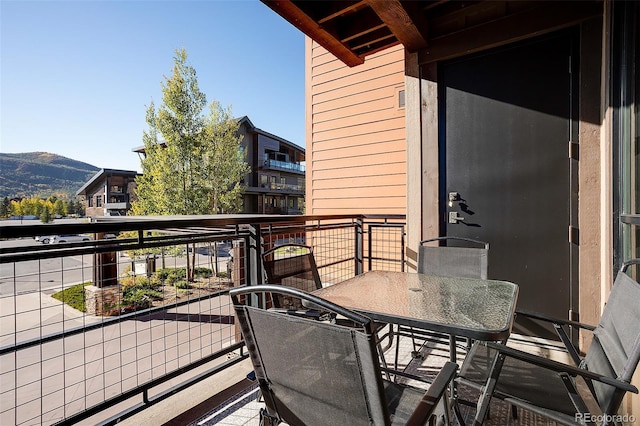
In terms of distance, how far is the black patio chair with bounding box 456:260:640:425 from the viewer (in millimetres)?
1039

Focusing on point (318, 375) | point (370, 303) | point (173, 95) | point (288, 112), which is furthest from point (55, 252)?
point (288, 112)

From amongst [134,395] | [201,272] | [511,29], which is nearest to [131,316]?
[134,395]

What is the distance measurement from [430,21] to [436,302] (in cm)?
280

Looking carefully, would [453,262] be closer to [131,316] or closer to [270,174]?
[131,316]

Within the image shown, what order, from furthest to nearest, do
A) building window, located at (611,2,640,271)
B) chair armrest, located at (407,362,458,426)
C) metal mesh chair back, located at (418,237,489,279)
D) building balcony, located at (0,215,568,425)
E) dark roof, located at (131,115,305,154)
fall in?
dark roof, located at (131,115,305,154) → metal mesh chair back, located at (418,237,489,279) → building window, located at (611,2,640,271) → building balcony, located at (0,215,568,425) → chair armrest, located at (407,362,458,426)

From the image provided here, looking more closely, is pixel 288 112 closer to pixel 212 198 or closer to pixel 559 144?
pixel 212 198

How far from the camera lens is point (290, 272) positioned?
2.06m

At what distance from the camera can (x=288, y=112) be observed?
24.1 metres

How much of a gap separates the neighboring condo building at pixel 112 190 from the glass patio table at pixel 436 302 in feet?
71.2

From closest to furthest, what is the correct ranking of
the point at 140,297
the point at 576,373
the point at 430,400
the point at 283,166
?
1. the point at 430,400
2. the point at 576,373
3. the point at 140,297
4. the point at 283,166

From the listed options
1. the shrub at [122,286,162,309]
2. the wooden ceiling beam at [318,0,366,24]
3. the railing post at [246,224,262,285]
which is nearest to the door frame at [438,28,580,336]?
the wooden ceiling beam at [318,0,366,24]

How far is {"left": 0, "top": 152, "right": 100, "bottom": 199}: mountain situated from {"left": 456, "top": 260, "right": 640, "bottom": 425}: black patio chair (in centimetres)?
939

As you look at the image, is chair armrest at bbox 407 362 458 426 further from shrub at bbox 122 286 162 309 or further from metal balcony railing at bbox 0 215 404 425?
shrub at bbox 122 286 162 309

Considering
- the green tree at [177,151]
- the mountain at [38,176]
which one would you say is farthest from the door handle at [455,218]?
the green tree at [177,151]
